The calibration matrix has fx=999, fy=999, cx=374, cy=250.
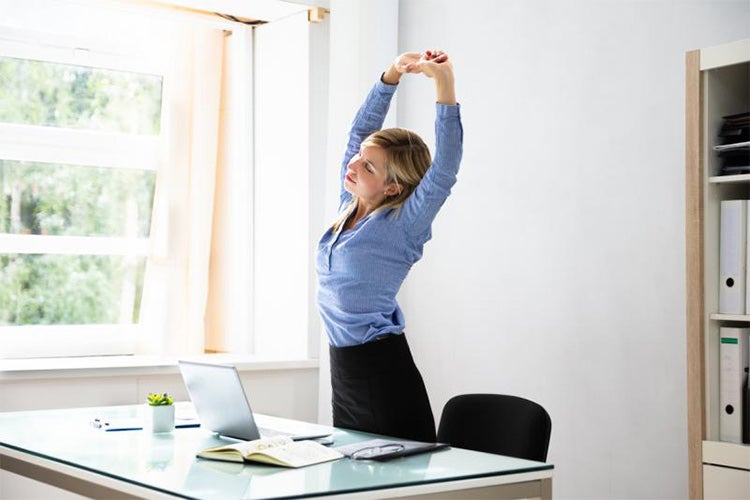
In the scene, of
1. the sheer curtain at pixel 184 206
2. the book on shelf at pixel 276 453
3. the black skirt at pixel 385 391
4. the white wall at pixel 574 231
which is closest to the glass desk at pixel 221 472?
the book on shelf at pixel 276 453

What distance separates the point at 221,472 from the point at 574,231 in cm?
192

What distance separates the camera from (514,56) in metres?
3.80

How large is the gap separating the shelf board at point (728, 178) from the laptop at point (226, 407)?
48.5 inches

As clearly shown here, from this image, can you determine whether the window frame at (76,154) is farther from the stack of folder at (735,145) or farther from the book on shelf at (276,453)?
the stack of folder at (735,145)

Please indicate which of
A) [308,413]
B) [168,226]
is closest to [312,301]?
[308,413]

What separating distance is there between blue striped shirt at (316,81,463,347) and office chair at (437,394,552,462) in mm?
290

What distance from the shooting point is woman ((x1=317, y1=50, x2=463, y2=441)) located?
2596 millimetres

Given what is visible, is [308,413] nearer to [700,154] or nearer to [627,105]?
[627,105]

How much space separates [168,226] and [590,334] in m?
2.10

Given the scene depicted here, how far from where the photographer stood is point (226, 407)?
240 cm

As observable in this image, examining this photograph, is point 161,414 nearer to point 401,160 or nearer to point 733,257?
point 401,160

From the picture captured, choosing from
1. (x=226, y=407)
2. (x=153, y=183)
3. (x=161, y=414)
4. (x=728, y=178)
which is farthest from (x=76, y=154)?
(x=728, y=178)

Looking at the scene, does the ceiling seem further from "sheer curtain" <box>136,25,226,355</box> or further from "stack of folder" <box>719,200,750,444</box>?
"stack of folder" <box>719,200,750,444</box>

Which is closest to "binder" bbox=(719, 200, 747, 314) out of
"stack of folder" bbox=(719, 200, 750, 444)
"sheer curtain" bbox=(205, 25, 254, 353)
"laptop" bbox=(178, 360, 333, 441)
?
"stack of folder" bbox=(719, 200, 750, 444)
